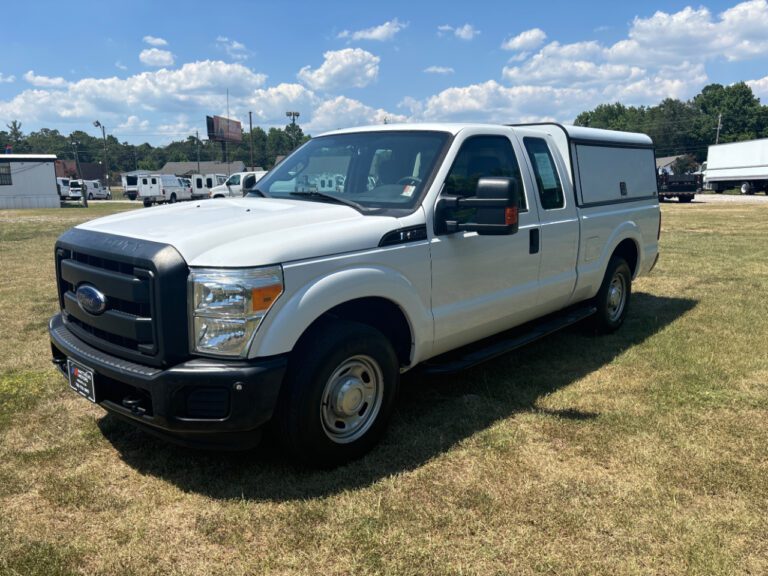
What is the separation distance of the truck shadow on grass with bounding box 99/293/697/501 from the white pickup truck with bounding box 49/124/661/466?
0.20 meters

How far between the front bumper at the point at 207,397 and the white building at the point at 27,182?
4505cm

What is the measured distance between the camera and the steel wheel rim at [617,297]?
6.23 metres

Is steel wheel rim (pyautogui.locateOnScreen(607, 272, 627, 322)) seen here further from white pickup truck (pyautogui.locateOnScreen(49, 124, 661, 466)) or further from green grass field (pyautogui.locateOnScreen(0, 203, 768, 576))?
white pickup truck (pyautogui.locateOnScreen(49, 124, 661, 466))

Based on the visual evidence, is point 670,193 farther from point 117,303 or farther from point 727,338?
point 117,303

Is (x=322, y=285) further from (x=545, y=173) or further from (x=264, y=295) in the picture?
(x=545, y=173)

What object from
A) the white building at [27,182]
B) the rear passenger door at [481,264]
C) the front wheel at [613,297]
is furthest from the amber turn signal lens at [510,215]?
the white building at [27,182]

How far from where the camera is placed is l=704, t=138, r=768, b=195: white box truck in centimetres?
3642

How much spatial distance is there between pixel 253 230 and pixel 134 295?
68 cm

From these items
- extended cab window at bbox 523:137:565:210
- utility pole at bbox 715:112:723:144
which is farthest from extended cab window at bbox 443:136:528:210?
utility pole at bbox 715:112:723:144

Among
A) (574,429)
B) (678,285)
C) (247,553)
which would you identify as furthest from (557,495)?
(678,285)

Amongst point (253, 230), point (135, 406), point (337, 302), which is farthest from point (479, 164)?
point (135, 406)

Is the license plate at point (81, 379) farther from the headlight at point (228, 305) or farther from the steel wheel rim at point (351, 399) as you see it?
the steel wheel rim at point (351, 399)

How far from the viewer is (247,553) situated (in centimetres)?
271

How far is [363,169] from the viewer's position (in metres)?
4.24
